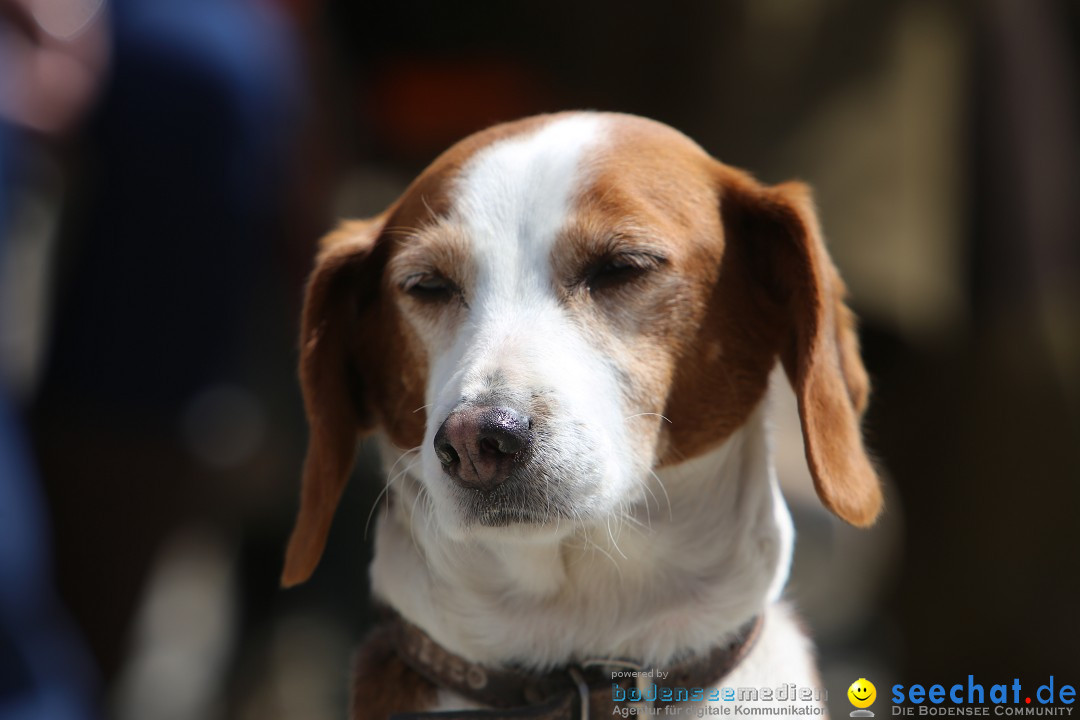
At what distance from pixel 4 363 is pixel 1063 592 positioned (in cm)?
447

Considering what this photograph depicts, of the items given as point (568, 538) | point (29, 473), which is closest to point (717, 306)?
point (568, 538)

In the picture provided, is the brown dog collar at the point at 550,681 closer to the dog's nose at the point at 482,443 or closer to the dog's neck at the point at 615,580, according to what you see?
the dog's neck at the point at 615,580

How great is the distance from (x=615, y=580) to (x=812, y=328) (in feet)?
2.15

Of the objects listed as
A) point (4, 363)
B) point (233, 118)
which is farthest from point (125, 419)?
point (233, 118)

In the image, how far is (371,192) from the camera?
582 centimetres

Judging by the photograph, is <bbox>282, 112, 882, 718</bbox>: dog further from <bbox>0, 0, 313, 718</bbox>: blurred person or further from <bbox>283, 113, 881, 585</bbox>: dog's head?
<bbox>0, 0, 313, 718</bbox>: blurred person

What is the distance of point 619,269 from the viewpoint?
7.79 ft

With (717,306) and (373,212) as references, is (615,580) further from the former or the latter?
(373,212)

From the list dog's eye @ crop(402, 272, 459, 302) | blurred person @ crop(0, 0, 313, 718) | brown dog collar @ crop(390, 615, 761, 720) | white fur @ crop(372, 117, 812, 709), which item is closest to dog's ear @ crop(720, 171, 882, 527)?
white fur @ crop(372, 117, 812, 709)

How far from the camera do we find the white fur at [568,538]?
2.28 meters

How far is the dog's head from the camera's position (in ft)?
7.06

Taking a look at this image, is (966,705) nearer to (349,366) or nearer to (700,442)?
(700,442)

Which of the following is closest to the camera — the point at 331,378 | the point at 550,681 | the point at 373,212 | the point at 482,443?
the point at 482,443

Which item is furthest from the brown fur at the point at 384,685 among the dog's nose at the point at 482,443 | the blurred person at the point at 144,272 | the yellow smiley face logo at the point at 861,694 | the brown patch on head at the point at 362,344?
the blurred person at the point at 144,272
